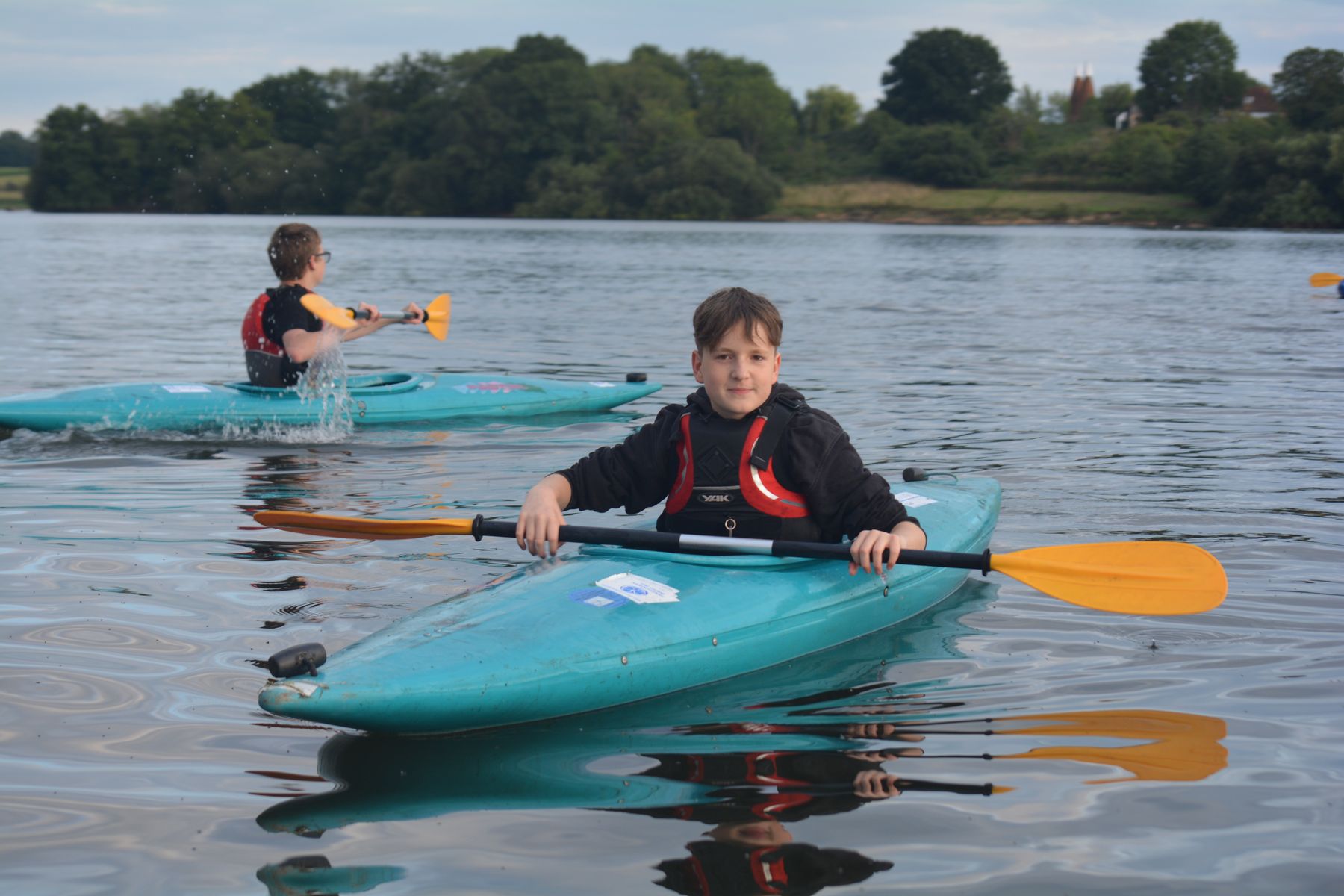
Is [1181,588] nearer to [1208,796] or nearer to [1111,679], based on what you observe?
[1111,679]

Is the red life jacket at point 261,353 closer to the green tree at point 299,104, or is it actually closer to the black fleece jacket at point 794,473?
the black fleece jacket at point 794,473

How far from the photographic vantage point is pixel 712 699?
4.05 metres

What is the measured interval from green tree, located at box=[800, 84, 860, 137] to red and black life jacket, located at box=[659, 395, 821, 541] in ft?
309

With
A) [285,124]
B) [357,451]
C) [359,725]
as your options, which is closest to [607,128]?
[285,124]

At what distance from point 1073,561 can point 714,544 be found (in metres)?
1.18

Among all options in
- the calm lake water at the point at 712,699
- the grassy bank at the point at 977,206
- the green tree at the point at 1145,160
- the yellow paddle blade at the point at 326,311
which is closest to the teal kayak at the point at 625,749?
the calm lake water at the point at 712,699

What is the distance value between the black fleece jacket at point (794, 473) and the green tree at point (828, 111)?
309 feet

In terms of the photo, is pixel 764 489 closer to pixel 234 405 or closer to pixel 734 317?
pixel 734 317

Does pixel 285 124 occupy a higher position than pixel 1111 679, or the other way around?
pixel 285 124

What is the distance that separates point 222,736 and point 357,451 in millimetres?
4769

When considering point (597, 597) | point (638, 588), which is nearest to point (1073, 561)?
point (638, 588)

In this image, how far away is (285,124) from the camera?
71.2 metres

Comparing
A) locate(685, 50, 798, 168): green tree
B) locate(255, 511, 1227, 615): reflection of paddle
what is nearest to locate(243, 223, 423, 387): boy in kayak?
locate(255, 511, 1227, 615): reflection of paddle

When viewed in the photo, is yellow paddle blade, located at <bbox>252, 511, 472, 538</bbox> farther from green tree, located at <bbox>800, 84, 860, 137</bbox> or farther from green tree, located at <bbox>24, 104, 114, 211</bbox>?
green tree, located at <bbox>800, 84, 860, 137</bbox>
